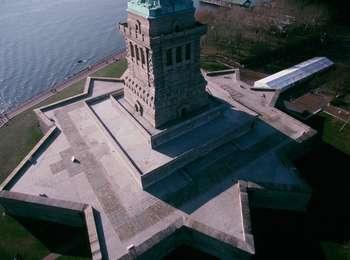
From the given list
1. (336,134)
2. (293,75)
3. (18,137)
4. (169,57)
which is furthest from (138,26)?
(293,75)


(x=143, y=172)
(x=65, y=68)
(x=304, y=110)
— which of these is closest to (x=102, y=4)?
(x=65, y=68)

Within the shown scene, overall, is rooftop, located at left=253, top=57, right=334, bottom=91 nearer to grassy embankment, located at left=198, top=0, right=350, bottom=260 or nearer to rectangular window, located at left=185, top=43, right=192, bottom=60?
grassy embankment, located at left=198, top=0, right=350, bottom=260

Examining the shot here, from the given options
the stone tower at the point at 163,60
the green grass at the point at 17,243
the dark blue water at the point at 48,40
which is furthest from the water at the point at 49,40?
the stone tower at the point at 163,60

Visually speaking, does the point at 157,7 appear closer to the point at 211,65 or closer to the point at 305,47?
the point at 211,65

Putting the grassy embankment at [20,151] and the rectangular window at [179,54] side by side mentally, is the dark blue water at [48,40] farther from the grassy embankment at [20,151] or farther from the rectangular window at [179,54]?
the rectangular window at [179,54]

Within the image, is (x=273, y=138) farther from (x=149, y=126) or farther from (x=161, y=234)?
(x=161, y=234)
